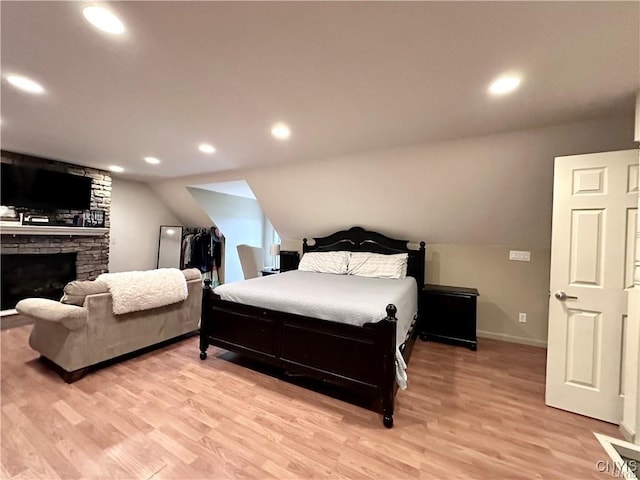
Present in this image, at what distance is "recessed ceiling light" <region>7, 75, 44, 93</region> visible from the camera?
6.37 ft

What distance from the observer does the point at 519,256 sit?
3572 mm

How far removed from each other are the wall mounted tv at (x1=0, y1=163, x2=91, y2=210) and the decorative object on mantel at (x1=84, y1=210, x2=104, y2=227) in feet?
0.56

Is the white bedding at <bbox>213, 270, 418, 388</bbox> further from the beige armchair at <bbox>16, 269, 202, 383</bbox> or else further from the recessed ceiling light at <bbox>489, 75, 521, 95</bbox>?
the recessed ceiling light at <bbox>489, 75, 521, 95</bbox>

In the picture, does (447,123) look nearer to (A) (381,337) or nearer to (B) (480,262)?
(A) (381,337)

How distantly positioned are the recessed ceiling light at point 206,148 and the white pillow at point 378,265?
238 centimetres

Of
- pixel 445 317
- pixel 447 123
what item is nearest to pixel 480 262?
pixel 445 317

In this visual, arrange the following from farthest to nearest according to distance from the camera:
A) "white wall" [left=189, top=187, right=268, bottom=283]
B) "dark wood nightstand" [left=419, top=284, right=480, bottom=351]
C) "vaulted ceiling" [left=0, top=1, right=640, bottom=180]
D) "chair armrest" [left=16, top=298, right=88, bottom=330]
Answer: "white wall" [left=189, top=187, right=268, bottom=283]
"dark wood nightstand" [left=419, top=284, right=480, bottom=351]
"chair armrest" [left=16, top=298, right=88, bottom=330]
"vaulted ceiling" [left=0, top=1, right=640, bottom=180]

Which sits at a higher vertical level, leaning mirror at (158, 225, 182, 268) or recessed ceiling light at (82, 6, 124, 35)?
recessed ceiling light at (82, 6, 124, 35)

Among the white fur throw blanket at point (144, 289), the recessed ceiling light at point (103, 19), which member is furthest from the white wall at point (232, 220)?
the recessed ceiling light at point (103, 19)

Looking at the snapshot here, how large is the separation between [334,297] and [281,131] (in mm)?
1702

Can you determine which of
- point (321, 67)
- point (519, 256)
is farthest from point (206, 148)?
point (519, 256)

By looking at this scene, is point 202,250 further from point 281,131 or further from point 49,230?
point 281,131

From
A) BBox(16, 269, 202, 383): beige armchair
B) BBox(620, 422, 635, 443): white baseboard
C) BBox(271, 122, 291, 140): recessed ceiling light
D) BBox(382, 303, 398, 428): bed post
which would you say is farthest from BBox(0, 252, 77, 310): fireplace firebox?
BBox(620, 422, 635, 443): white baseboard

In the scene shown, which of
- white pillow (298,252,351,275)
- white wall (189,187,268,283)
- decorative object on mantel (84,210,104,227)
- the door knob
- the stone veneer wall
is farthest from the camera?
white wall (189,187,268,283)
